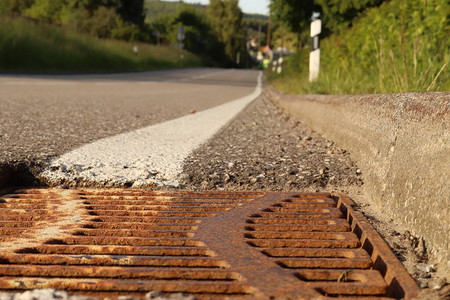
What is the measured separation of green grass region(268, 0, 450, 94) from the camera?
3117 millimetres

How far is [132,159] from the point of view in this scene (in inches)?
99.1

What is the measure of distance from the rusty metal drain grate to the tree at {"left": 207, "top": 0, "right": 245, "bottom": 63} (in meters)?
68.5

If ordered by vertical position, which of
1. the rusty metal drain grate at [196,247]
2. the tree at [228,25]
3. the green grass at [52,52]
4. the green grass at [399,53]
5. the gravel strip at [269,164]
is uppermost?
the tree at [228,25]

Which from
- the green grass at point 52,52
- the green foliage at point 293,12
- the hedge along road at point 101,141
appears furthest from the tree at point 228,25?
the hedge along road at point 101,141

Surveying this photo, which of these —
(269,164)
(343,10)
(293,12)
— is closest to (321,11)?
(293,12)

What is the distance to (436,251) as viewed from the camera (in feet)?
4.46

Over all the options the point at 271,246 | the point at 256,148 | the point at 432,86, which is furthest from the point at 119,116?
the point at 271,246

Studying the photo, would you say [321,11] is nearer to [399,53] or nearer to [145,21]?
[399,53]

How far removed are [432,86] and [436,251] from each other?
164 centimetres

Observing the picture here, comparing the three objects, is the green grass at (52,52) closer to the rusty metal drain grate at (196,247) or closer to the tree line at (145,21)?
the tree line at (145,21)

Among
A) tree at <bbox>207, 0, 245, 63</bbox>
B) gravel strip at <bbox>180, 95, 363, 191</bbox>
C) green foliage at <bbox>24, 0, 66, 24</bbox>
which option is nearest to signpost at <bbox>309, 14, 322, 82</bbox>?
gravel strip at <bbox>180, 95, 363, 191</bbox>

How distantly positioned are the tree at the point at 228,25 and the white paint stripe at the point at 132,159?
66.9 m

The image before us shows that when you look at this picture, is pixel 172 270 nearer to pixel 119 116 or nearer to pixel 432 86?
pixel 432 86

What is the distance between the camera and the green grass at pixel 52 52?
16.1 metres
